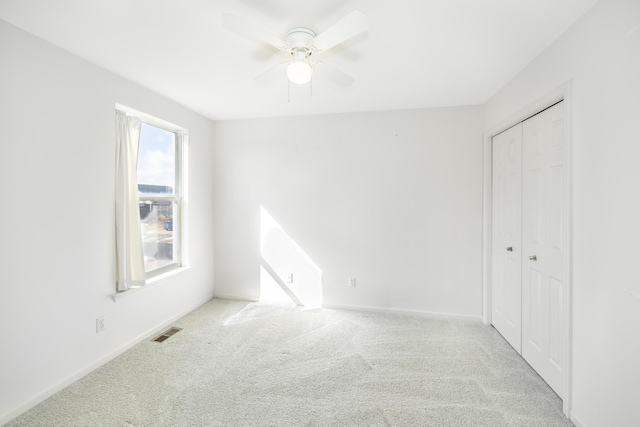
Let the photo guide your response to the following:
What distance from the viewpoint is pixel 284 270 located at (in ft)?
12.4

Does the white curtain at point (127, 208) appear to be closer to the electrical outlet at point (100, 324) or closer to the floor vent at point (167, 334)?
the electrical outlet at point (100, 324)

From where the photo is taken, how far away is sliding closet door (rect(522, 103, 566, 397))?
1973 millimetres

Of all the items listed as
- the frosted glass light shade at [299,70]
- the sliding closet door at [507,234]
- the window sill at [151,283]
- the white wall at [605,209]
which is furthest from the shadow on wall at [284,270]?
the white wall at [605,209]

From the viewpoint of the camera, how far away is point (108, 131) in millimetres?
2434

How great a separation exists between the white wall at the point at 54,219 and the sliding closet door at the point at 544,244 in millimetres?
3519

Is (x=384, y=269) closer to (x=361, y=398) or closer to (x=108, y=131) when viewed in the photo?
(x=361, y=398)

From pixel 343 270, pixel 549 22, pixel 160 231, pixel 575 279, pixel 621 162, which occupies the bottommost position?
pixel 343 270

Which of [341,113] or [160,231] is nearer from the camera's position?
[160,231]

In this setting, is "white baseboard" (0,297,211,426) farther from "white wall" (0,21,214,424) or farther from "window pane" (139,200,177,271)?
"window pane" (139,200,177,271)

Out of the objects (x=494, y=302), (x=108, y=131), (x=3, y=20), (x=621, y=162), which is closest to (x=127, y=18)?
(x=3, y=20)

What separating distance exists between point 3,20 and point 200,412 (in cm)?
277

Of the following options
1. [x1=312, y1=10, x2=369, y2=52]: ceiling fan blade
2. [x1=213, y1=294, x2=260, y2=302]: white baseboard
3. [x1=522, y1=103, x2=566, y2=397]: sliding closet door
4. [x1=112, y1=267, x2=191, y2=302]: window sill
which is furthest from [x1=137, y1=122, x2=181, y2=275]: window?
[x1=522, y1=103, x2=566, y2=397]: sliding closet door

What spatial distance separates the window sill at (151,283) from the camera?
2536mm

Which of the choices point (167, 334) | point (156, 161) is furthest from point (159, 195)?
point (167, 334)
